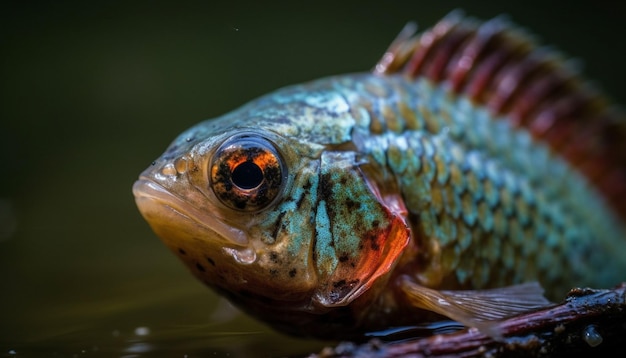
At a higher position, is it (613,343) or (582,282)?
(582,282)

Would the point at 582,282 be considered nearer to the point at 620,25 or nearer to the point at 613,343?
the point at 613,343

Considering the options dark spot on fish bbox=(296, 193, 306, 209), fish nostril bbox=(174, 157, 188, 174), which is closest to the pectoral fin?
dark spot on fish bbox=(296, 193, 306, 209)

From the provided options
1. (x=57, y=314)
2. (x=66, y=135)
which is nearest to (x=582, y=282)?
(x=57, y=314)

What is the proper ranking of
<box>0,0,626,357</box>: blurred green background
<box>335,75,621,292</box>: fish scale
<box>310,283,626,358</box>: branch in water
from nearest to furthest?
<box>310,283,626,358</box>: branch in water → <box>335,75,621,292</box>: fish scale → <box>0,0,626,357</box>: blurred green background

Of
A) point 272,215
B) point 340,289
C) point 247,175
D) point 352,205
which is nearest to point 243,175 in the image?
point 247,175

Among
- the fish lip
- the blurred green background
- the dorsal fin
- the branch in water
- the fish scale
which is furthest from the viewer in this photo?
the blurred green background

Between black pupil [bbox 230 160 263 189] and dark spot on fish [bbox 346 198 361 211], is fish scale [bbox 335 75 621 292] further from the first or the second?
black pupil [bbox 230 160 263 189]

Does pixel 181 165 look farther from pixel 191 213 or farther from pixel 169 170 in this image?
pixel 191 213

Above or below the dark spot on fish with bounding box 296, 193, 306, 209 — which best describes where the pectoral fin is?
below
